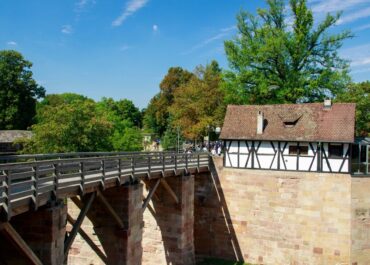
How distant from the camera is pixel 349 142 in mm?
20719

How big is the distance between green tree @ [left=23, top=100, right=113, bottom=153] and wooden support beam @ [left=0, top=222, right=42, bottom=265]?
17681 millimetres

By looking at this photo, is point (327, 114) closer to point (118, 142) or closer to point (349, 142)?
point (349, 142)

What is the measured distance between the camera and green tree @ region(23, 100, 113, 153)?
2777 centimetres

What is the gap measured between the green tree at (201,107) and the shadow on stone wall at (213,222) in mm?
13678

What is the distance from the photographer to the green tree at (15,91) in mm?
44438

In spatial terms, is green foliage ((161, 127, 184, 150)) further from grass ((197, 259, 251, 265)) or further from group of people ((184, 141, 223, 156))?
grass ((197, 259, 251, 265))

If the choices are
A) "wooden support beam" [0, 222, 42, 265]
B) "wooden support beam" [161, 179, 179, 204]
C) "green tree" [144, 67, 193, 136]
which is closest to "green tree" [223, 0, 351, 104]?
"wooden support beam" [161, 179, 179, 204]

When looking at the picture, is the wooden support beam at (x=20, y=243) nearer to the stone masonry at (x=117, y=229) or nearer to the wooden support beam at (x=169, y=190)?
the stone masonry at (x=117, y=229)

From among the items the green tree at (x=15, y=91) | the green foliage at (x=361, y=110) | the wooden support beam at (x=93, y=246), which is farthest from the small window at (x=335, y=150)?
the green tree at (x=15, y=91)

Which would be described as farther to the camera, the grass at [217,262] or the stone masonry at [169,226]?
the grass at [217,262]

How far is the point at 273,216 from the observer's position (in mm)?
22625

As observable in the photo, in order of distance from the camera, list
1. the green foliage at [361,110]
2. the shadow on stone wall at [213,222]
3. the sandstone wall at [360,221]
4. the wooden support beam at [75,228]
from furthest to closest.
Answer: the green foliage at [361,110] < the shadow on stone wall at [213,222] < the sandstone wall at [360,221] < the wooden support beam at [75,228]

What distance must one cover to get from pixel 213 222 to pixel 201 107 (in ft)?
53.8

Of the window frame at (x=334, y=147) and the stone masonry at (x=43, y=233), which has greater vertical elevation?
the window frame at (x=334, y=147)
